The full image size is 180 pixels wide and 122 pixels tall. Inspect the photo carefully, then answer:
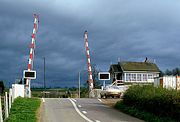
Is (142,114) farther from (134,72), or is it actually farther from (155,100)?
(134,72)

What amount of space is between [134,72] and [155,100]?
2079 inches

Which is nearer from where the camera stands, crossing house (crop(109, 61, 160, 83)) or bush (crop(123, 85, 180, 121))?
bush (crop(123, 85, 180, 121))

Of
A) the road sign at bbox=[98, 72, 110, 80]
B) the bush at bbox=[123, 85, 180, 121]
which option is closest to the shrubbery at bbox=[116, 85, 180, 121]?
the bush at bbox=[123, 85, 180, 121]

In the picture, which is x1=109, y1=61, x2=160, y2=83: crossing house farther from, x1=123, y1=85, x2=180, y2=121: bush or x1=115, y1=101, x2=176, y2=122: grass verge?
x1=115, y1=101, x2=176, y2=122: grass verge

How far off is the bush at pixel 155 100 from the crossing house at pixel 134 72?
4564 cm

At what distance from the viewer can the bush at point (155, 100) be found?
18328mm

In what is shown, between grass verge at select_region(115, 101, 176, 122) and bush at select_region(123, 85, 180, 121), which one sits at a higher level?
bush at select_region(123, 85, 180, 121)

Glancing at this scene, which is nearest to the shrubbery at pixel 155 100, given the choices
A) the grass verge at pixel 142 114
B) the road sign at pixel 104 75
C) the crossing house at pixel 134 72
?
the grass verge at pixel 142 114

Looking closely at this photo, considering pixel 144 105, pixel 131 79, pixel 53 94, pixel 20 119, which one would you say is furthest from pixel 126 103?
pixel 131 79

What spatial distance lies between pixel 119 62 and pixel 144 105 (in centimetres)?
5233

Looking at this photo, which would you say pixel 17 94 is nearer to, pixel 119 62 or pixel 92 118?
pixel 92 118

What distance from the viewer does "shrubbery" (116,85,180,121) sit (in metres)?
18.3

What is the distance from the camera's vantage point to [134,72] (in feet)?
241

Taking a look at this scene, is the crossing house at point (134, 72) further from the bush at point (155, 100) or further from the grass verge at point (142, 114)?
the grass verge at point (142, 114)
